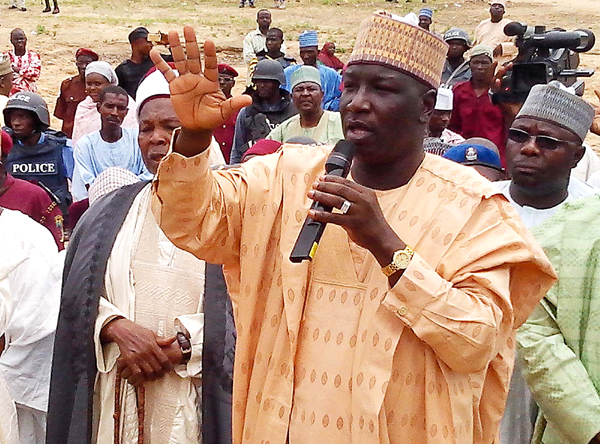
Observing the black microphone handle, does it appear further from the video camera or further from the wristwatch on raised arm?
the video camera

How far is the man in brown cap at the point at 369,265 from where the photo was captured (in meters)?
2.03

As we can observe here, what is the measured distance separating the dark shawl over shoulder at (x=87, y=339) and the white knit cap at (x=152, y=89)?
55 cm

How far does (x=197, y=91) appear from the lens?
6.51 ft

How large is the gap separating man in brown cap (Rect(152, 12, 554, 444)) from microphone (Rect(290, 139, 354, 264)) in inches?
1.8

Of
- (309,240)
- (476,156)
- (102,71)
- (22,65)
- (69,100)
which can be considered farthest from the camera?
(22,65)

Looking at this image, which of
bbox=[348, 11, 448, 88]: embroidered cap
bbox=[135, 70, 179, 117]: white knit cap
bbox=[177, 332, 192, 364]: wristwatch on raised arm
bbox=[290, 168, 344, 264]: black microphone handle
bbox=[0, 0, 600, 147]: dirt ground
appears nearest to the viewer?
bbox=[290, 168, 344, 264]: black microphone handle

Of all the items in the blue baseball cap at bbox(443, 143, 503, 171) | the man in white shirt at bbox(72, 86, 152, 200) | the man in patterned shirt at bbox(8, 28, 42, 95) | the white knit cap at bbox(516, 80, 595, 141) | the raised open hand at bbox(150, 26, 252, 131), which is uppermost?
the raised open hand at bbox(150, 26, 252, 131)

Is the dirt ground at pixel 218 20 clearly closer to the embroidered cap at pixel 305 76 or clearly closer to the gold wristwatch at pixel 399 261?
the embroidered cap at pixel 305 76

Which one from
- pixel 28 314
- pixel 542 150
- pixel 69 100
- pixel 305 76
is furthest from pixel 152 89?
pixel 69 100

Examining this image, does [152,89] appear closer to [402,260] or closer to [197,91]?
[197,91]

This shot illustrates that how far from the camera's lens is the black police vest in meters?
6.60

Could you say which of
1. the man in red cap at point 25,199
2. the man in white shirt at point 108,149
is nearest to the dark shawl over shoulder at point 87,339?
the man in red cap at point 25,199

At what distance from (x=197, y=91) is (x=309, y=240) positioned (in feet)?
1.45

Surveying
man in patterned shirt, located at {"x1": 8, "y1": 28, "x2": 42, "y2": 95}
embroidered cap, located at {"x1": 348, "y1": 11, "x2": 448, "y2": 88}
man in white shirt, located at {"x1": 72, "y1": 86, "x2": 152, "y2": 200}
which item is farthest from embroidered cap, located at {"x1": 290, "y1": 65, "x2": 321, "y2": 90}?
man in patterned shirt, located at {"x1": 8, "y1": 28, "x2": 42, "y2": 95}
